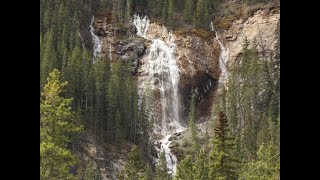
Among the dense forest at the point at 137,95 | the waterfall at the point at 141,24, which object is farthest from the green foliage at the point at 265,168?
the waterfall at the point at 141,24

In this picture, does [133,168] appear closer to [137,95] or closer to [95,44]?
[137,95]

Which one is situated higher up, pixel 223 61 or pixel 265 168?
pixel 223 61

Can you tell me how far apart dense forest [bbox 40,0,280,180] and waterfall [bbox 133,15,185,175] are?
775mm

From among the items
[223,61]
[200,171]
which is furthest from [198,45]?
[200,171]

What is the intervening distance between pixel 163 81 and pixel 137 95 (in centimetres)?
294

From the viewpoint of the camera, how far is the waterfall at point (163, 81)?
31875 millimetres

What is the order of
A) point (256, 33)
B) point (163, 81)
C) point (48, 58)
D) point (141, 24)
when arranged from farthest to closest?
point (141, 24), point (256, 33), point (163, 81), point (48, 58)

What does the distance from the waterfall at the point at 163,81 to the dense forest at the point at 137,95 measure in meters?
0.77

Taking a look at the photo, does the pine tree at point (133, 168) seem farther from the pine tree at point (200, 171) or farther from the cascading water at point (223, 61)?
the cascading water at point (223, 61)

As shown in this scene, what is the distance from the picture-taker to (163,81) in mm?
33688

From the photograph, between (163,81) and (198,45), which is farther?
(198,45)

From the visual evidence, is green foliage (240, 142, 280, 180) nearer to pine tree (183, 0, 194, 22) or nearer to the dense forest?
the dense forest
